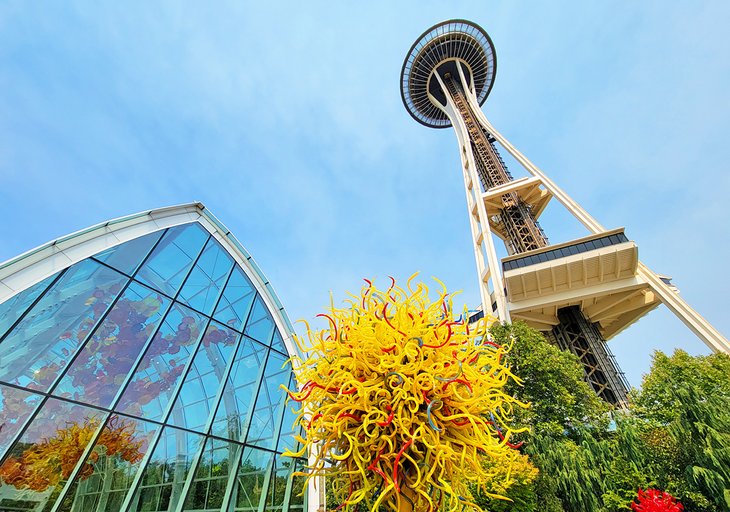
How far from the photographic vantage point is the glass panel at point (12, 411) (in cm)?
478

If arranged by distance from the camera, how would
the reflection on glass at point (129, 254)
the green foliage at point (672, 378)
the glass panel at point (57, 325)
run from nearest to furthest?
the glass panel at point (57, 325) < the reflection on glass at point (129, 254) < the green foliage at point (672, 378)

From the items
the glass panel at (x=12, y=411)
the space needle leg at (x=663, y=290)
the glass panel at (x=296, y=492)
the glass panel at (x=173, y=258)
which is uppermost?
the space needle leg at (x=663, y=290)

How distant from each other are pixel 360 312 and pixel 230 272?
307 inches

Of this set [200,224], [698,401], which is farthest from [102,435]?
[698,401]

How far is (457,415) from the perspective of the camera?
8.96 ft

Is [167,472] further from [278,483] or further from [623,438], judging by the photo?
[623,438]

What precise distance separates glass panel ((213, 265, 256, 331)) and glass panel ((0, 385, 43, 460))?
3957 millimetres

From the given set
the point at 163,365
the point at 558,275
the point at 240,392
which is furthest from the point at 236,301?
the point at 558,275

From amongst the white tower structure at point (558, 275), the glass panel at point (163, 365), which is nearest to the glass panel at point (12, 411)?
the glass panel at point (163, 365)

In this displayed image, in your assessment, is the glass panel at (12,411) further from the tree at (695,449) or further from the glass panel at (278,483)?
the tree at (695,449)

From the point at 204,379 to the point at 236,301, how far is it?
97.6 inches

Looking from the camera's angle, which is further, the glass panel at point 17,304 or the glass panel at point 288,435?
the glass panel at point 288,435

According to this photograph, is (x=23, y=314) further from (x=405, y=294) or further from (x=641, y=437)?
(x=641, y=437)

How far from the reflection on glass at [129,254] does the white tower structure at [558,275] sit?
20.8m
